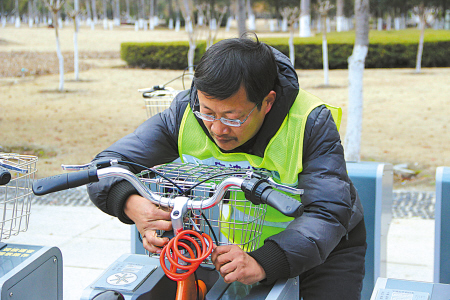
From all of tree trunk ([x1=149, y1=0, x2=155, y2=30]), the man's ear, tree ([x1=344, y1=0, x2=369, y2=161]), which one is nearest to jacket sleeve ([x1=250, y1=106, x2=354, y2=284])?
the man's ear

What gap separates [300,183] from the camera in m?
1.76

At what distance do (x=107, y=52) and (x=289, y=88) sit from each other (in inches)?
431

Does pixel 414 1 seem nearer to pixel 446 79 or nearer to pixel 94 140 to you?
pixel 446 79

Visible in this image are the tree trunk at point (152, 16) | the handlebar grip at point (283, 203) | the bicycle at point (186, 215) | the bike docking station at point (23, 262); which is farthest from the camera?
the tree trunk at point (152, 16)

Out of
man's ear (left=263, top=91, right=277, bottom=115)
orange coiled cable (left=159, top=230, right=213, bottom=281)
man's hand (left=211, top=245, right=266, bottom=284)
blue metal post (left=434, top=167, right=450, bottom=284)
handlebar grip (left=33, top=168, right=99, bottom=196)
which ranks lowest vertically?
blue metal post (left=434, top=167, right=450, bottom=284)

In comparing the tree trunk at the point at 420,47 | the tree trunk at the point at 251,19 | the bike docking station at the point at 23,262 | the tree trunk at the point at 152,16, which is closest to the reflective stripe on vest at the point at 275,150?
the bike docking station at the point at 23,262

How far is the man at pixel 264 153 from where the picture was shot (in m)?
1.56

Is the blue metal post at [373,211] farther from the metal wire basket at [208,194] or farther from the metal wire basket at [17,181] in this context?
the metal wire basket at [17,181]

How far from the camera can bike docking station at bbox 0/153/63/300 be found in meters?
1.76

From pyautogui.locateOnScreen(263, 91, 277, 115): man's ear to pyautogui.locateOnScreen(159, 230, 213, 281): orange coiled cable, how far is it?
589 millimetres

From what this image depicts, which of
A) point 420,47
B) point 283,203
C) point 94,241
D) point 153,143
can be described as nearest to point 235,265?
point 283,203

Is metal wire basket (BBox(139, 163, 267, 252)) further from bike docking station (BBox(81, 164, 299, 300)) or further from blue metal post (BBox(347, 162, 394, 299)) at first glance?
blue metal post (BBox(347, 162, 394, 299))

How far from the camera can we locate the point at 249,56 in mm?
Result: 1678

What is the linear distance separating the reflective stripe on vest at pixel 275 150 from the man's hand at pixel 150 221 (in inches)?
15.0
